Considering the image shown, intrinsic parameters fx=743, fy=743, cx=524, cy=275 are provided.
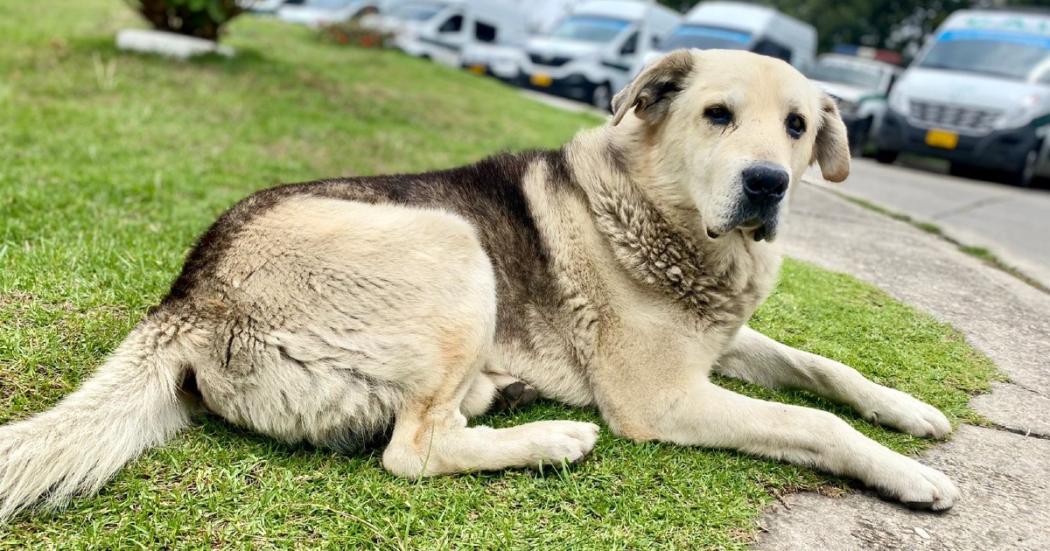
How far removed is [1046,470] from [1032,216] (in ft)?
28.8

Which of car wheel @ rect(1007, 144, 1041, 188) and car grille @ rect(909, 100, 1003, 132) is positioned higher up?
car grille @ rect(909, 100, 1003, 132)

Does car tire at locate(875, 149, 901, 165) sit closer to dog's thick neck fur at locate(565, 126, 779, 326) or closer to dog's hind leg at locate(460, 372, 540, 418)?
dog's thick neck fur at locate(565, 126, 779, 326)

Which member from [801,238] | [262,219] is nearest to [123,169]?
[262,219]

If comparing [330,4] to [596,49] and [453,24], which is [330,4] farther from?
[596,49]

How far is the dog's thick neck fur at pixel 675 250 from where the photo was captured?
3312mm

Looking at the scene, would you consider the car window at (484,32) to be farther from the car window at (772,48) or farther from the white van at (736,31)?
the car window at (772,48)

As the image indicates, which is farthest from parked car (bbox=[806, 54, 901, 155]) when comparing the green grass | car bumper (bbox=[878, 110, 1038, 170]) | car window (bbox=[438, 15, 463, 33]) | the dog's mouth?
the dog's mouth

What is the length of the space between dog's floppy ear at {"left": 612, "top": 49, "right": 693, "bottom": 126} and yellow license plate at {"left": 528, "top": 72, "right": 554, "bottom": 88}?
18.5 m

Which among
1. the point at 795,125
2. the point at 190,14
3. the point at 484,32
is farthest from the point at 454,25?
the point at 795,125

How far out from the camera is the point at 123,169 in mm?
6438

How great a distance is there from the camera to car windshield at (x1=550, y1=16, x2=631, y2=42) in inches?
844

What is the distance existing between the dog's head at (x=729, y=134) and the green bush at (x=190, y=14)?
969cm

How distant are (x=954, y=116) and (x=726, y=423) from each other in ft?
44.1

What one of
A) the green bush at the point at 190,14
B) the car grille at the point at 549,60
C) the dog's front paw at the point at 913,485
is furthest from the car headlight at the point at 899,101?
the dog's front paw at the point at 913,485
